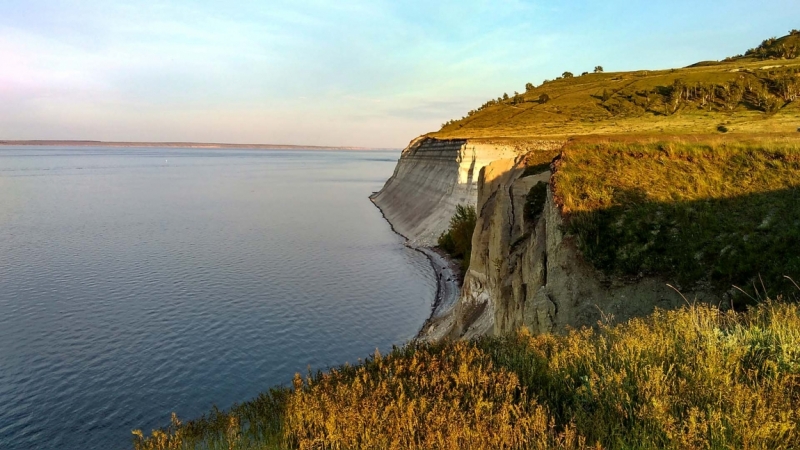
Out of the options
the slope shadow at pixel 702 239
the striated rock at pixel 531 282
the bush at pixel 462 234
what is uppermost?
the slope shadow at pixel 702 239

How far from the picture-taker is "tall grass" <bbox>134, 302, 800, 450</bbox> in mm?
5531

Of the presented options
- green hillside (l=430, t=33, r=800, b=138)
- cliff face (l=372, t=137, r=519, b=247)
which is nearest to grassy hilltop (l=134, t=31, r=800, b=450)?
cliff face (l=372, t=137, r=519, b=247)

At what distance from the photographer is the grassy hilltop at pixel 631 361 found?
583cm

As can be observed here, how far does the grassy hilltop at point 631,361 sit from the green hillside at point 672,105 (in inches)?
1831

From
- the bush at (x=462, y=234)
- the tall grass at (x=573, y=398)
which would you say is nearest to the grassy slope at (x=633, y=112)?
the bush at (x=462, y=234)

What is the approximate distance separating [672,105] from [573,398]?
93114 mm

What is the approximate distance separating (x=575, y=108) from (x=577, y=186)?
92988 millimetres

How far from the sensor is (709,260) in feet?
41.2

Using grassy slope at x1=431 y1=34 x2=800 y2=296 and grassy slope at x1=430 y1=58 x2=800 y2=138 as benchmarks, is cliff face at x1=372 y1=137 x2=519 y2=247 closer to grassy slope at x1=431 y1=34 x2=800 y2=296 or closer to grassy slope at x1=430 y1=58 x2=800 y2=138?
grassy slope at x1=430 y1=58 x2=800 y2=138

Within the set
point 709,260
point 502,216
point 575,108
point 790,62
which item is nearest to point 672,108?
point 575,108

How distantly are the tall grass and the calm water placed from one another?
14.0 m

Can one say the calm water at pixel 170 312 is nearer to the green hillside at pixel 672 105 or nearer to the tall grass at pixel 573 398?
the tall grass at pixel 573 398

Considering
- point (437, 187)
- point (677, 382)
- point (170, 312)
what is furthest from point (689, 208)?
point (437, 187)

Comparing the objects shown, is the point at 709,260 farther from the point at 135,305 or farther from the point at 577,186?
the point at 135,305
